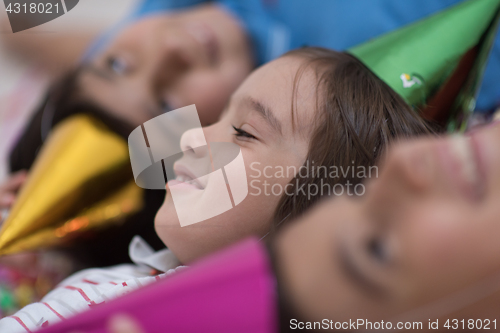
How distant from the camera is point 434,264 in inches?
8.7

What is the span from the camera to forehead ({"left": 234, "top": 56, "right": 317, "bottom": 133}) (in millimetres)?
408

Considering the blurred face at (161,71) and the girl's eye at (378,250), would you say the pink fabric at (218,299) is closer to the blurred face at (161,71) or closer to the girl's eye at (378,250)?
the girl's eye at (378,250)

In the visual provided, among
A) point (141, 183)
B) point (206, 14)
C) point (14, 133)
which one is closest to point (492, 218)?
point (141, 183)

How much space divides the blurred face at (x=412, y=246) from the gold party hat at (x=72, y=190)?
17.6 inches

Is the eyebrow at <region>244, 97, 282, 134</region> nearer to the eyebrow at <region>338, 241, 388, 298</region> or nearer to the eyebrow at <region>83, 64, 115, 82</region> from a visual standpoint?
the eyebrow at <region>338, 241, 388, 298</region>

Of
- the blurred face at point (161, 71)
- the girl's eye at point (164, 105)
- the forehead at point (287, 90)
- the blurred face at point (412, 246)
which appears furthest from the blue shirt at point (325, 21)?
the blurred face at point (412, 246)

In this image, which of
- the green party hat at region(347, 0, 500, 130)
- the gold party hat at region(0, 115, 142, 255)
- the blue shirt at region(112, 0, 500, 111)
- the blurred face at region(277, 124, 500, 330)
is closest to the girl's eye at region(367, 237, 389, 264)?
the blurred face at region(277, 124, 500, 330)

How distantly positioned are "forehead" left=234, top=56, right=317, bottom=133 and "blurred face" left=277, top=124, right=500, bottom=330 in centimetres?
18

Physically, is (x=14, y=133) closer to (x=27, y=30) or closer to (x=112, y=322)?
(x=27, y=30)

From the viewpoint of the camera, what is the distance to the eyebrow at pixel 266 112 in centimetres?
41

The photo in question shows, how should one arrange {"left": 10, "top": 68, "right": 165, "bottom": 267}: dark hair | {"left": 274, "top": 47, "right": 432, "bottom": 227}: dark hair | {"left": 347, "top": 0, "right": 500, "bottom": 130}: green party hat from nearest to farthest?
{"left": 274, "top": 47, "right": 432, "bottom": 227}: dark hair
{"left": 347, "top": 0, "right": 500, "bottom": 130}: green party hat
{"left": 10, "top": 68, "right": 165, "bottom": 267}: dark hair

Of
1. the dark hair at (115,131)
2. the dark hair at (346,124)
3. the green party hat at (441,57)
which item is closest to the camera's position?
the dark hair at (346,124)

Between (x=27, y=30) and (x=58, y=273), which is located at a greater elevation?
(x=27, y=30)

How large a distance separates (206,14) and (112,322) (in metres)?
0.73
